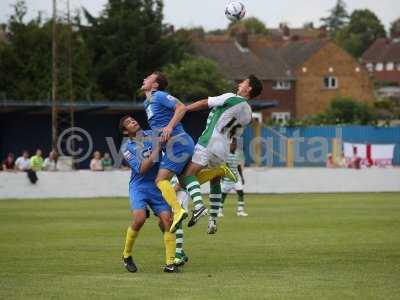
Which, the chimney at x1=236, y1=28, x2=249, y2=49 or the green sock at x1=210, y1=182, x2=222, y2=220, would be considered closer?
the green sock at x1=210, y1=182, x2=222, y2=220

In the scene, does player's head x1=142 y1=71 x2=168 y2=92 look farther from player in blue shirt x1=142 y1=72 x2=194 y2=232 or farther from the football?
the football

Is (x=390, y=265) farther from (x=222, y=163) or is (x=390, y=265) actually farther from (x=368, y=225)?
(x=368, y=225)

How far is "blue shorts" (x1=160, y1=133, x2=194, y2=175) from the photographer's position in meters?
15.4

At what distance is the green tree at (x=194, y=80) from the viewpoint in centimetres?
7800

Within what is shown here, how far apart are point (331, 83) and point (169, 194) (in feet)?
326

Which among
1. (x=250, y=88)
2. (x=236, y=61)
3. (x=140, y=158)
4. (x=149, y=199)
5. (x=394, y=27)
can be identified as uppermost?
(x=394, y=27)

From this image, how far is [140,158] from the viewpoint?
1498cm

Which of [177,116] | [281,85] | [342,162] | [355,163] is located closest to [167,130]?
[177,116]

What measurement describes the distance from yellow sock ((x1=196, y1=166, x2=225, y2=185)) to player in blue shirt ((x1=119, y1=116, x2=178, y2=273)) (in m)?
0.99

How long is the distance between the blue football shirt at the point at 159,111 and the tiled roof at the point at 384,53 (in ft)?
495

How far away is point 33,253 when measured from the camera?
1766 centimetres

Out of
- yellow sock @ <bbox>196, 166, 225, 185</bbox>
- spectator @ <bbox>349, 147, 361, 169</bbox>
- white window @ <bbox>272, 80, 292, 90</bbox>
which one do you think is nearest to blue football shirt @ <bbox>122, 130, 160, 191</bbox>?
yellow sock @ <bbox>196, 166, 225, 185</bbox>

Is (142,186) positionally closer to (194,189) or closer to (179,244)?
(194,189)

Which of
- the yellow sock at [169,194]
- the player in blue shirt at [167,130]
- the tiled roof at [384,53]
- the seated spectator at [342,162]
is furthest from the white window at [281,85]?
the yellow sock at [169,194]
